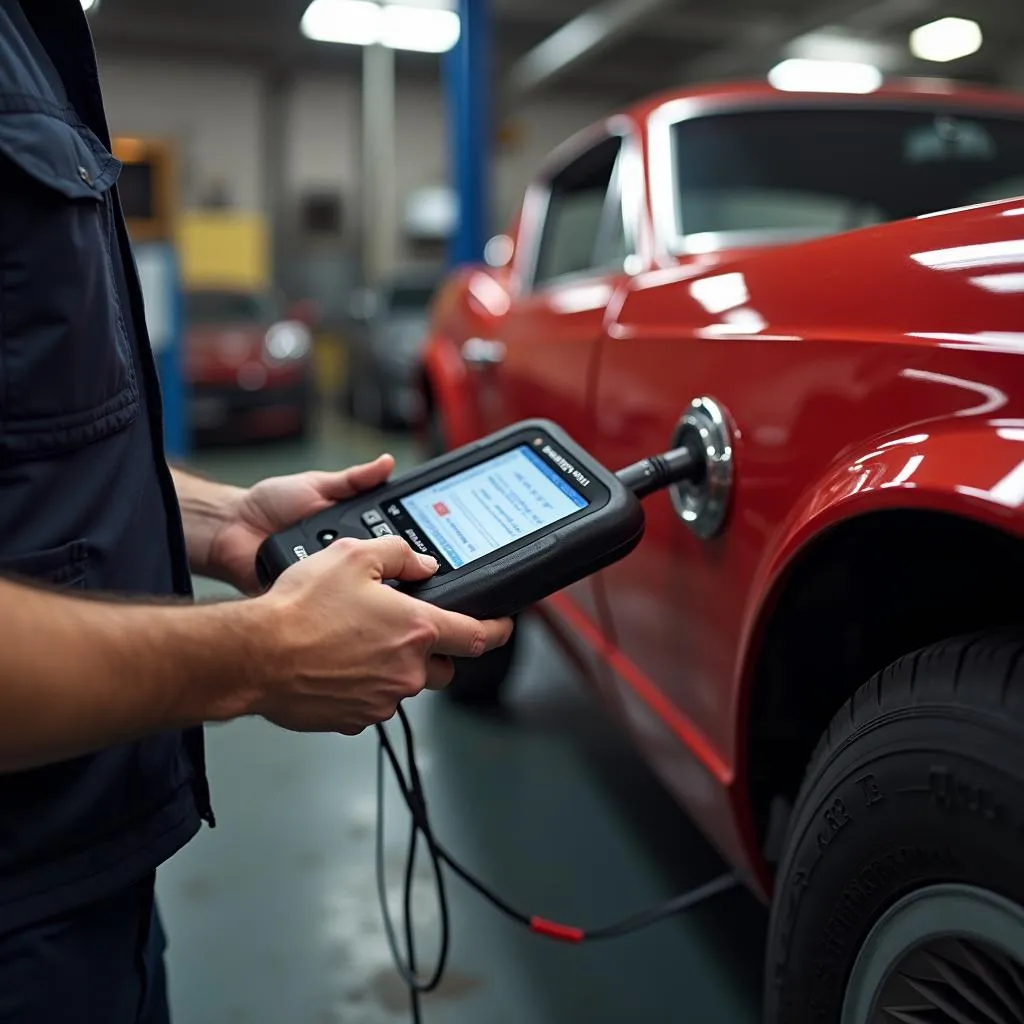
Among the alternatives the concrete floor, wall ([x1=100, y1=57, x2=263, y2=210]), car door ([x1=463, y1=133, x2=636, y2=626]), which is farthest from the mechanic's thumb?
wall ([x1=100, y1=57, x2=263, y2=210])

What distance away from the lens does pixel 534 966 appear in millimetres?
1611

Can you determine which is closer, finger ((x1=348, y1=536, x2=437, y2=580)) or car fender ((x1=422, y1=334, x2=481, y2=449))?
finger ((x1=348, y1=536, x2=437, y2=580))

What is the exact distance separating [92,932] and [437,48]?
39.6ft

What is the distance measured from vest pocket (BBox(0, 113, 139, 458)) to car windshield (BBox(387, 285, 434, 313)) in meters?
7.09

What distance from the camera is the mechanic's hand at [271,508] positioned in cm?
118

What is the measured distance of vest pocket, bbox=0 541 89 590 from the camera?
2.49ft

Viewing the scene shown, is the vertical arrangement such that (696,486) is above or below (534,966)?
above

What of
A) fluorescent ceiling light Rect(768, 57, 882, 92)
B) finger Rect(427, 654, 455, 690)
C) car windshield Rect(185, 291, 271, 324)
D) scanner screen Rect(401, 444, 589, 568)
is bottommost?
car windshield Rect(185, 291, 271, 324)

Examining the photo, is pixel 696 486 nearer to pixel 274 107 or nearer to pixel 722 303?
pixel 722 303

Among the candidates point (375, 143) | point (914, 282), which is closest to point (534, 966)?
point (914, 282)

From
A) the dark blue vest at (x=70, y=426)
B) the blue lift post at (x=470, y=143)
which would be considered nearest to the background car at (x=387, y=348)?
the blue lift post at (x=470, y=143)

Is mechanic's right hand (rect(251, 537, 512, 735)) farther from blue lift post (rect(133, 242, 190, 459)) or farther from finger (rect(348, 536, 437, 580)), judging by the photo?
blue lift post (rect(133, 242, 190, 459))

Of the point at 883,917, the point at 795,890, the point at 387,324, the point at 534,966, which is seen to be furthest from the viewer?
the point at 387,324

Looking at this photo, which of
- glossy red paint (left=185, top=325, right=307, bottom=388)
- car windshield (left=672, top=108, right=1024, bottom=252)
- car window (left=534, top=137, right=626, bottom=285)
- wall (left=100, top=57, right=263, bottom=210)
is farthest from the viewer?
wall (left=100, top=57, right=263, bottom=210)
